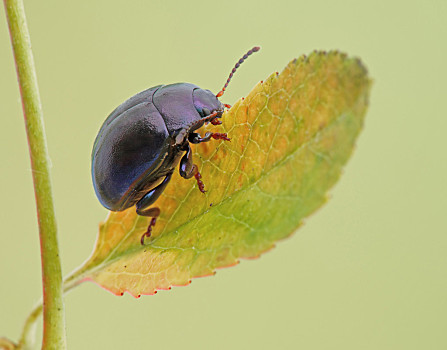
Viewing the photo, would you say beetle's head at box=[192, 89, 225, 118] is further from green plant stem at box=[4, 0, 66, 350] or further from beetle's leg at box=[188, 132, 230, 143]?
green plant stem at box=[4, 0, 66, 350]

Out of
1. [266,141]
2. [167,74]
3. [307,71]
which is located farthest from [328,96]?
[167,74]

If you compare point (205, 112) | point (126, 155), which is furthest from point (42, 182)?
point (205, 112)

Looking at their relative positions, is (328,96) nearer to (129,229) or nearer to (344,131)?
(344,131)

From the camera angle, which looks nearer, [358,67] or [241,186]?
[358,67]

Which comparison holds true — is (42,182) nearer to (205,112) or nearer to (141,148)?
(141,148)

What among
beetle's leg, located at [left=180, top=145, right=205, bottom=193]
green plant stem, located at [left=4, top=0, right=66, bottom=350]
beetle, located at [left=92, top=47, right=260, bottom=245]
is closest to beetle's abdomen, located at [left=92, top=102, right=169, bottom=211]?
beetle, located at [left=92, top=47, right=260, bottom=245]

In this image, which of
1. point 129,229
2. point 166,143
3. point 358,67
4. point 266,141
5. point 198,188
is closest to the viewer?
point 358,67
